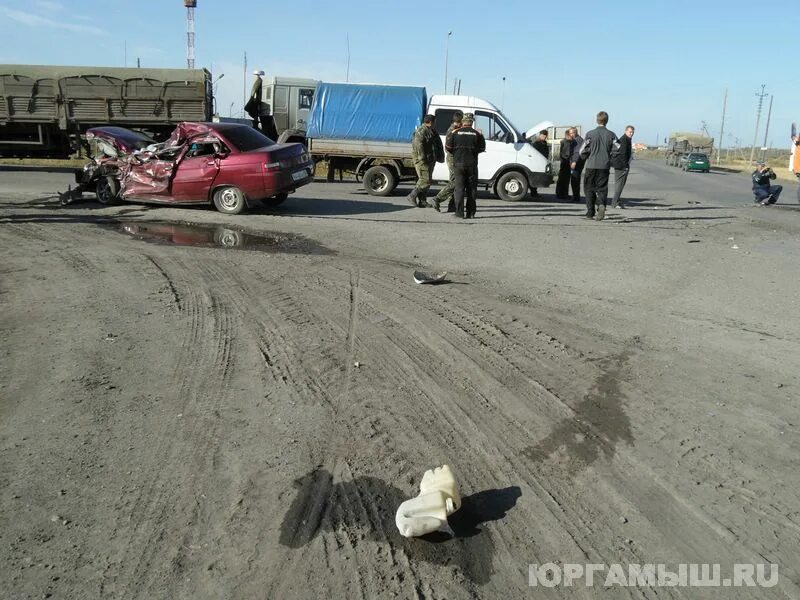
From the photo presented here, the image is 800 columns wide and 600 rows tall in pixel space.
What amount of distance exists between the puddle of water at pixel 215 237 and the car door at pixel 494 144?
745 cm

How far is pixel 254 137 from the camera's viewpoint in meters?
13.3

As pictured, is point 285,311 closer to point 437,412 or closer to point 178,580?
point 437,412

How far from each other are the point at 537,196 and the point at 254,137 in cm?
826

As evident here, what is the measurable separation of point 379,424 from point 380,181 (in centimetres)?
1341

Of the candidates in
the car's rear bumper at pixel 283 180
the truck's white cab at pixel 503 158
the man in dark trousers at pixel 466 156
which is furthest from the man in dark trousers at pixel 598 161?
the car's rear bumper at pixel 283 180

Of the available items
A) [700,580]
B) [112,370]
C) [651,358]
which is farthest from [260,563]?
[651,358]

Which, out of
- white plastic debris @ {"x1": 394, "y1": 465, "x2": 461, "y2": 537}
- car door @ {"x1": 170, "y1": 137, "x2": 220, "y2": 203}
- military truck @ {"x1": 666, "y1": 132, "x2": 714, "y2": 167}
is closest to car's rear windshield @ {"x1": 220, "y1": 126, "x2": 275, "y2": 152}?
car door @ {"x1": 170, "y1": 137, "x2": 220, "y2": 203}

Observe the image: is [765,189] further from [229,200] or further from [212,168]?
[212,168]

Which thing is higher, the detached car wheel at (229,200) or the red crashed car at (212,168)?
the red crashed car at (212,168)

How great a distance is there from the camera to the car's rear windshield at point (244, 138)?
1278 cm

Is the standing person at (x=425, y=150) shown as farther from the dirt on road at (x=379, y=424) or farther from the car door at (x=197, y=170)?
the dirt on road at (x=379, y=424)

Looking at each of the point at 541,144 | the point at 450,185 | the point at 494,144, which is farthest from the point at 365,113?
the point at 541,144

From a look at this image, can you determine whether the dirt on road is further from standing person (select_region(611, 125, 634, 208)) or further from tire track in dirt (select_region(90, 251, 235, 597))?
standing person (select_region(611, 125, 634, 208))

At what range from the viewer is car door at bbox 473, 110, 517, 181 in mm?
16875
